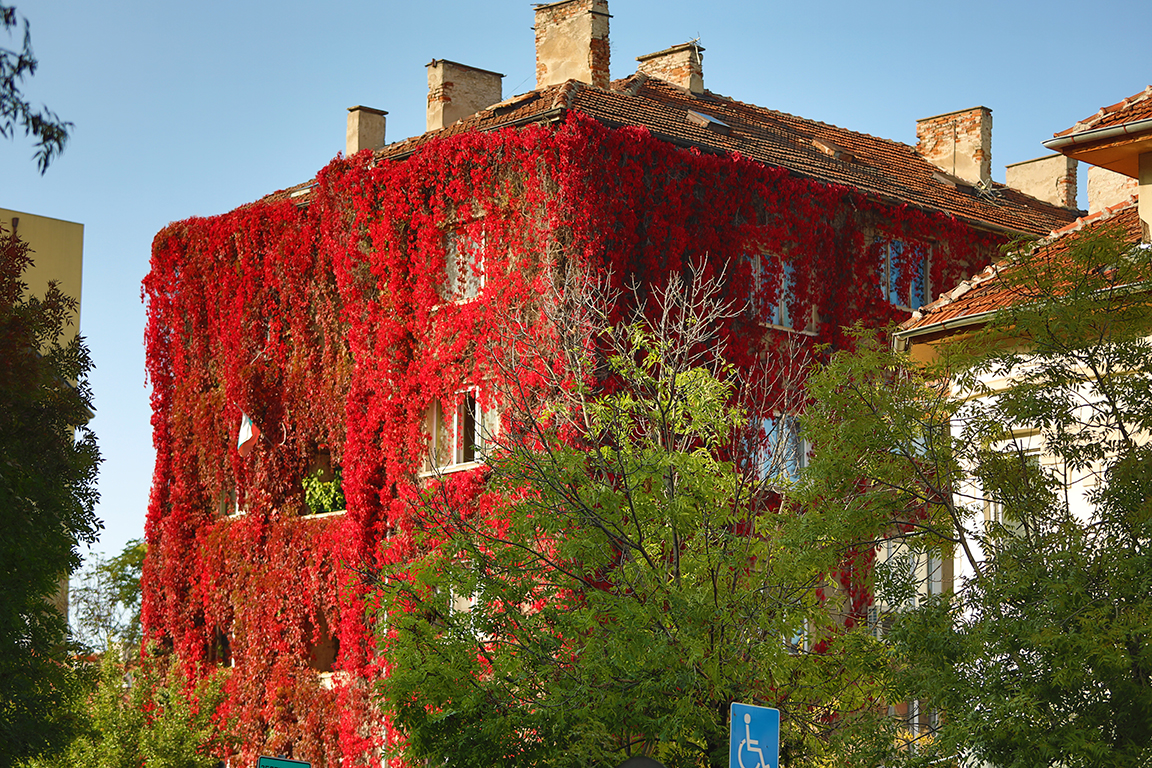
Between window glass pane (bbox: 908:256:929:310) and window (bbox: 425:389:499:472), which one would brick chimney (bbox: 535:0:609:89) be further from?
window glass pane (bbox: 908:256:929:310)

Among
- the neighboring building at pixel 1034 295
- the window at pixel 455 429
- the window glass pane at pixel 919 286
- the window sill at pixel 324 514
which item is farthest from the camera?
the window glass pane at pixel 919 286

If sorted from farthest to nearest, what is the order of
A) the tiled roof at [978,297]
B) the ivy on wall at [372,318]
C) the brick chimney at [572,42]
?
the brick chimney at [572,42] < the ivy on wall at [372,318] < the tiled roof at [978,297]

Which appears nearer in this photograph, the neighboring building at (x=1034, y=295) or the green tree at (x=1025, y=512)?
the green tree at (x=1025, y=512)

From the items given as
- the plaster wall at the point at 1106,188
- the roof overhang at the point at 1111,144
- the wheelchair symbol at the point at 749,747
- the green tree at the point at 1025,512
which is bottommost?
the wheelchair symbol at the point at 749,747

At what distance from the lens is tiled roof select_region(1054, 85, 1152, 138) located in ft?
58.4

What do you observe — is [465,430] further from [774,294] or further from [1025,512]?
[1025,512]

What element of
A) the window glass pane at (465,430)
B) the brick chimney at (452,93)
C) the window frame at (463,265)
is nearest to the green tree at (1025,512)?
the window glass pane at (465,430)

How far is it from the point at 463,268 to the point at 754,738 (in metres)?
19.9

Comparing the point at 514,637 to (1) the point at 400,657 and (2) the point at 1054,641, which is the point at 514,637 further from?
(2) the point at 1054,641

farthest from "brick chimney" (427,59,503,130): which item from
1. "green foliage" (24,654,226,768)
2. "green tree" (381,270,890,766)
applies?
"green tree" (381,270,890,766)

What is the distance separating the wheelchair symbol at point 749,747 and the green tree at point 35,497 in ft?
41.2

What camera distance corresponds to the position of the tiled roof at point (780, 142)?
29.2 metres

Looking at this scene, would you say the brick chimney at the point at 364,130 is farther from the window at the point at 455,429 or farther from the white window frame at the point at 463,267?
the window at the point at 455,429

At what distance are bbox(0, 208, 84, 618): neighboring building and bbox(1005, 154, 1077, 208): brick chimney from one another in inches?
1178
